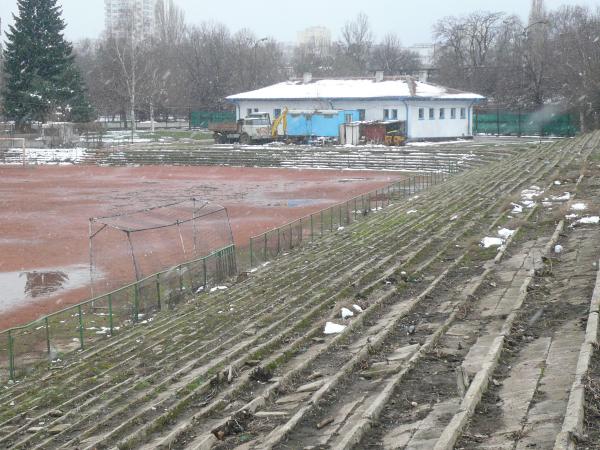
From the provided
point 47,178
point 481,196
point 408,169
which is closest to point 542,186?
point 481,196

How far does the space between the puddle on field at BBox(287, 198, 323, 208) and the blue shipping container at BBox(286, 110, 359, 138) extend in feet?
81.5

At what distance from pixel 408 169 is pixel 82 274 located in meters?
32.6

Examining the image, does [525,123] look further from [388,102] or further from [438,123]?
[388,102]

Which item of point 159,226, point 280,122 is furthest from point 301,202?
point 280,122

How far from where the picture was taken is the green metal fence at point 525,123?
68625 mm

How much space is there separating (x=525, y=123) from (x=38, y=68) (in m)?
45.7

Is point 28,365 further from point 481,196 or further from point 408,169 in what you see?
point 408,169

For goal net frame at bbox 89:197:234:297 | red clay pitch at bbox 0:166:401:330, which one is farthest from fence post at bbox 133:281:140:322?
red clay pitch at bbox 0:166:401:330

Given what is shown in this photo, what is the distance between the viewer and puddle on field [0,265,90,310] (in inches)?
878

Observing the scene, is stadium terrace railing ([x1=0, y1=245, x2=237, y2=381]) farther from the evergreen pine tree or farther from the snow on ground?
the evergreen pine tree

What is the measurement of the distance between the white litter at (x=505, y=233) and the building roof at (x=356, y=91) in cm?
4732

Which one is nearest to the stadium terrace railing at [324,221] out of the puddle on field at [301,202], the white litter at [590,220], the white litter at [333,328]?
the puddle on field at [301,202]

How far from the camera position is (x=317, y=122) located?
66.5m

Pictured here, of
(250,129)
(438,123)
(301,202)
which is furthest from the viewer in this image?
(250,129)
